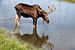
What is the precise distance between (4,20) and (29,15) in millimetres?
2745

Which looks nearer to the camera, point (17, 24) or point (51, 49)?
point (51, 49)

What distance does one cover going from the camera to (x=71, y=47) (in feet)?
32.8

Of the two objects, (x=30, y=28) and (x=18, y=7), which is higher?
(x=18, y=7)

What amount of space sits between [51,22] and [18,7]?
330 centimetres

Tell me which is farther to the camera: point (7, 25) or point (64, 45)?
point (7, 25)

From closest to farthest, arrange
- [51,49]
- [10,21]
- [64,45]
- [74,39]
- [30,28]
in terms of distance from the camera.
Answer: [51,49] → [64,45] → [74,39] → [30,28] → [10,21]

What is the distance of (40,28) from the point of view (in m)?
14.0

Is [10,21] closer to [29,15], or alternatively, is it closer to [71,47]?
[29,15]

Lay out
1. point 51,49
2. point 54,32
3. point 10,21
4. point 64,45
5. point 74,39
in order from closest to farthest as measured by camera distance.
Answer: point 51,49, point 64,45, point 74,39, point 54,32, point 10,21

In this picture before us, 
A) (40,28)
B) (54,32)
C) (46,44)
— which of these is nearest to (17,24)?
(40,28)

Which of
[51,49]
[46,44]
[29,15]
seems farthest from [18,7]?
[51,49]

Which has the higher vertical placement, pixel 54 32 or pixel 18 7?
pixel 18 7

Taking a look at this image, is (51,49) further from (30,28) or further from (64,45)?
(30,28)

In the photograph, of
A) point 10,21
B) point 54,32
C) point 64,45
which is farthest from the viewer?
point 10,21
